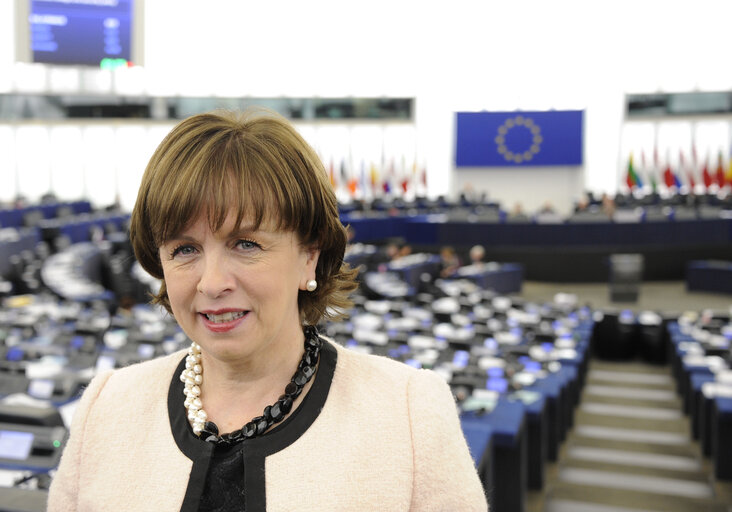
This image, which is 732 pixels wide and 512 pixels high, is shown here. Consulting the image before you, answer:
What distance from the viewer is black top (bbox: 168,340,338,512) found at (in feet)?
3.56

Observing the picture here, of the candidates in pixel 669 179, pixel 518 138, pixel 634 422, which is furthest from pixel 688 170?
pixel 634 422

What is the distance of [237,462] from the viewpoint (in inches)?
44.0

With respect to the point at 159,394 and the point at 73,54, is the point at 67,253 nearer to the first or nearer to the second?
the point at 73,54

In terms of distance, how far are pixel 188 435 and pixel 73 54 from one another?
10.1 metres

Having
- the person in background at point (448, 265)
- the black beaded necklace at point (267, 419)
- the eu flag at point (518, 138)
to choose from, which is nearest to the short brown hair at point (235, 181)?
the black beaded necklace at point (267, 419)

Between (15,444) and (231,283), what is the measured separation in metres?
1.78

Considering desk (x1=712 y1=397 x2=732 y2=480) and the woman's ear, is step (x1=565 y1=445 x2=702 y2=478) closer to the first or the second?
desk (x1=712 y1=397 x2=732 y2=480)

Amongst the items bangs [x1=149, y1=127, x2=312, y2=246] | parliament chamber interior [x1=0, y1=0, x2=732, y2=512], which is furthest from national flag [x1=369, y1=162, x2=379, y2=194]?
bangs [x1=149, y1=127, x2=312, y2=246]

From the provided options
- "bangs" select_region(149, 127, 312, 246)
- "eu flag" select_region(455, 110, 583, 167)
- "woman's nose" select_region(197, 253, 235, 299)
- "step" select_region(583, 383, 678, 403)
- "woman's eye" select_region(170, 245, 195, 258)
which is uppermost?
"eu flag" select_region(455, 110, 583, 167)

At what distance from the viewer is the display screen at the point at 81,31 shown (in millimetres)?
9773

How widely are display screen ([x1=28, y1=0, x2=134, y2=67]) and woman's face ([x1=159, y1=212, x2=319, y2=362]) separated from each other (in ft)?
32.3

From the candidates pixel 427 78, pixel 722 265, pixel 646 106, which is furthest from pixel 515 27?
pixel 722 265

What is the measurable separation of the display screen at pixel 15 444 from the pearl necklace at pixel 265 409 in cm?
154

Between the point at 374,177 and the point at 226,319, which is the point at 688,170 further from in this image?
the point at 226,319
